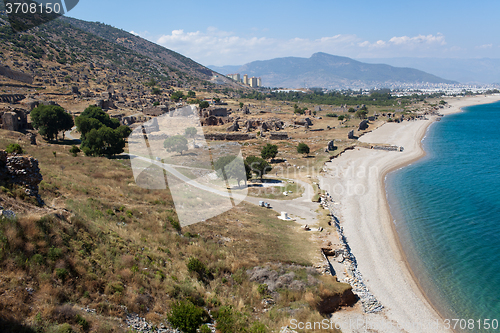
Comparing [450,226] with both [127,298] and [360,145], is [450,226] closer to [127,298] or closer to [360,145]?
[127,298]

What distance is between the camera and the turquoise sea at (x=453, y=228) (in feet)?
70.7

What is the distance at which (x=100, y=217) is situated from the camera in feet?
55.1

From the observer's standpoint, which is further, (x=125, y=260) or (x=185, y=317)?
(x=125, y=260)

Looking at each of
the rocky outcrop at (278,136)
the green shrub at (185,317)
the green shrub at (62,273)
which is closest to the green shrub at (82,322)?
the green shrub at (62,273)

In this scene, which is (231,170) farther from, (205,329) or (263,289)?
(205,329)

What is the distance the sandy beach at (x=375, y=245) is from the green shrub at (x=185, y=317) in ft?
30.0

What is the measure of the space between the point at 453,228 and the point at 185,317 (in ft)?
103

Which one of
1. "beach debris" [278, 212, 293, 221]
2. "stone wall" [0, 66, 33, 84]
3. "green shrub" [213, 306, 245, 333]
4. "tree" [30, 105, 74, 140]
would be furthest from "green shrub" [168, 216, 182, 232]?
"stone wall" [0, 66, 33, 84]

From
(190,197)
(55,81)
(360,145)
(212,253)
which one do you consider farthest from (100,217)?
(55,81)

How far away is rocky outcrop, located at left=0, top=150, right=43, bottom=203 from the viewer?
14.0 m

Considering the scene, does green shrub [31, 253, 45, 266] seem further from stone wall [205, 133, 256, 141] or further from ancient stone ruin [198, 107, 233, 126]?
ancient stone ruin [198, 107, 233, 126]

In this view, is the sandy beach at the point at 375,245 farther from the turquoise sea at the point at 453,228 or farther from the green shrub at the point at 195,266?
the green shrub at the point at 195,266

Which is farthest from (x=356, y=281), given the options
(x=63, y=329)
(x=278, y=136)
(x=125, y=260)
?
(x=278, y=136)

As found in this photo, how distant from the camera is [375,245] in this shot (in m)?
27.7
